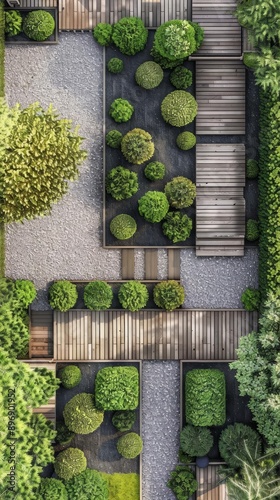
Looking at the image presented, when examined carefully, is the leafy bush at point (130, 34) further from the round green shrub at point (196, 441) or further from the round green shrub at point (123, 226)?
the round green shrub at point (196, 441)

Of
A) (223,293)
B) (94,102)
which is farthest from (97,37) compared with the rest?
(223,293)

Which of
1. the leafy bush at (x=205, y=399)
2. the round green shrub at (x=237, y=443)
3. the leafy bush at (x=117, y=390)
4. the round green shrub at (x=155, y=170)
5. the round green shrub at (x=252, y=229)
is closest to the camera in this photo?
the round green shrub at (x=237, y=443)

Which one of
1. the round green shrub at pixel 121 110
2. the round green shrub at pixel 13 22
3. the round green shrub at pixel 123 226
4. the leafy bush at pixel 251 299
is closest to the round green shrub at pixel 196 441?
the leafy bush at pixel 251 299

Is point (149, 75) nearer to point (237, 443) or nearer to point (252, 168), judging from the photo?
point (252, 168)

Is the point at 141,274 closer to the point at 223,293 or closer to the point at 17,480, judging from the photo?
the point at 223,293

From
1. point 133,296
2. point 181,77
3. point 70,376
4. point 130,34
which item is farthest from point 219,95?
point 70,376
